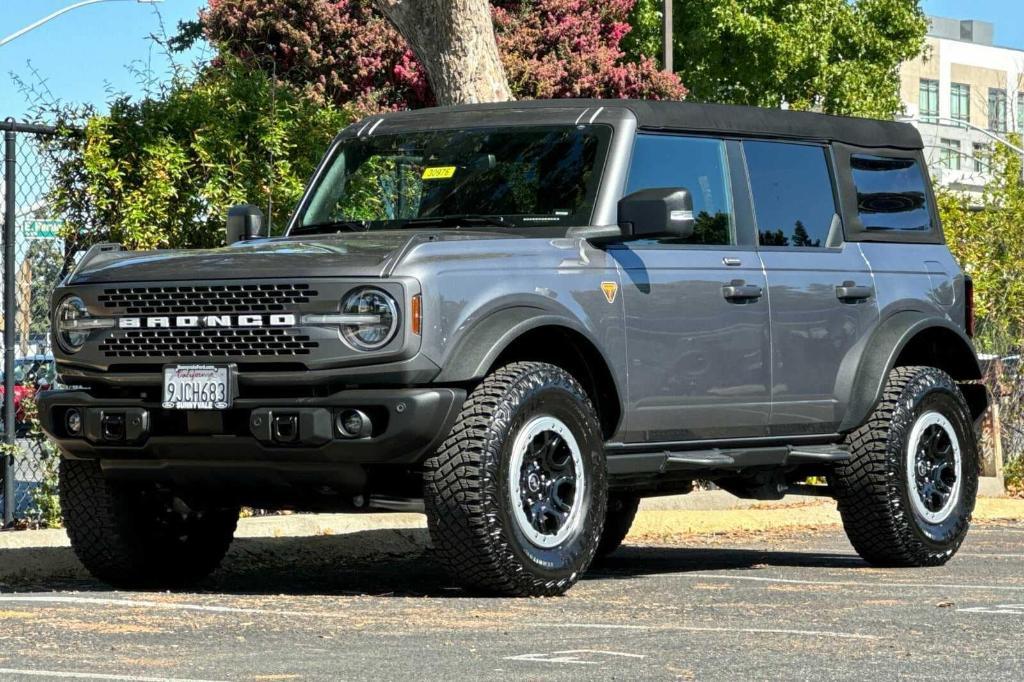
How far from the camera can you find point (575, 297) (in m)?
8.23

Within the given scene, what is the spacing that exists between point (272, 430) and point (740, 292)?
2.45 metres

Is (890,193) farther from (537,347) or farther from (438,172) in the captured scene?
(537,347)

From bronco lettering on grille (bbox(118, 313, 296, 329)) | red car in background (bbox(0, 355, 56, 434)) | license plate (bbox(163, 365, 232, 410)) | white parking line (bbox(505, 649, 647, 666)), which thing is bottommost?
white parking line (bbox(505, 649, 647, 666))

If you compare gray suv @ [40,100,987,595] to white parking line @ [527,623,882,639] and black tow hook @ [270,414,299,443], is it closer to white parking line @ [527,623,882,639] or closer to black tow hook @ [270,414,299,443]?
black tow hook @ [270,414,299,443]

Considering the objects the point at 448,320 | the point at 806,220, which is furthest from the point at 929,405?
the point at 448,320

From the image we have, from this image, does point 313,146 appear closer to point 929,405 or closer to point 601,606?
point 929,405

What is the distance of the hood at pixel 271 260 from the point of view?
25.2 ft

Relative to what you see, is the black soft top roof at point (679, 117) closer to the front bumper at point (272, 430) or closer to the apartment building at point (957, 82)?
the front bumper at point (272, 430)

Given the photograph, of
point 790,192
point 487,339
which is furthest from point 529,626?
point 790,192

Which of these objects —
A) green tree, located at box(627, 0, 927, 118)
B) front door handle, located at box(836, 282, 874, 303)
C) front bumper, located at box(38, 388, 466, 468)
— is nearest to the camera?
front bumper, located at box(38, 388, 466, 468)

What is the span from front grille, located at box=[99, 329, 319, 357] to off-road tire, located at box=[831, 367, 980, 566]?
3274 millimetres

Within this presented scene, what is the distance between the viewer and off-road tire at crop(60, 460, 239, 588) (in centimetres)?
851

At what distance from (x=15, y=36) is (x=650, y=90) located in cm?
1031

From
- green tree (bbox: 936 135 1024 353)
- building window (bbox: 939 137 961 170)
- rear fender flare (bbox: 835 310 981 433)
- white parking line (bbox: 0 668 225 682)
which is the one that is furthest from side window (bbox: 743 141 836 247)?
green tree (bbox: 936 135 1024 353)
